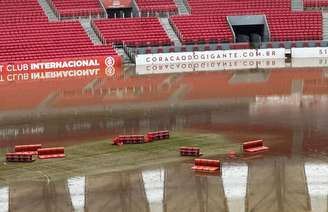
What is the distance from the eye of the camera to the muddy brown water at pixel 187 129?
17.2m

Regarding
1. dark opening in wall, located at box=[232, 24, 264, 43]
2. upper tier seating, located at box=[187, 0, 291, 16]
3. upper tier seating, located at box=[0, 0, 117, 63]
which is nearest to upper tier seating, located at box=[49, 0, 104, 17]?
upper tier seating, located at box=[0, 0, 117, 63]

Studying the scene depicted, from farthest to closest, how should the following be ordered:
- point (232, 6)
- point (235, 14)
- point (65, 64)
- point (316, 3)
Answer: point (316, 3), point (232, 6), point (235, 14), point (65, 64)

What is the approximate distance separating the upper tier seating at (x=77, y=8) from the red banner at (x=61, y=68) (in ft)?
30.6

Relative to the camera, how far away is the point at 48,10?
5888 cm

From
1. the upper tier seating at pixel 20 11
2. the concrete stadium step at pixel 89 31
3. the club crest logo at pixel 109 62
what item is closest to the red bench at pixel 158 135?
the club crest logo at pixel 109 62

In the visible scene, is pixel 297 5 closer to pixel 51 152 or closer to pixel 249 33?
pixel 249 33

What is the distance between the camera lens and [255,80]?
4025 cm

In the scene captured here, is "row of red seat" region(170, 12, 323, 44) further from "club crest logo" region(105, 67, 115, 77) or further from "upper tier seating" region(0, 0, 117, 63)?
"club crest logo" region(105, 67, 115, 77)

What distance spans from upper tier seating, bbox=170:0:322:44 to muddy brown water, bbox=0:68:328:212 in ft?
43.1

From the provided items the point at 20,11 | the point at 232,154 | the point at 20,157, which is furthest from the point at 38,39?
the point at 232,154

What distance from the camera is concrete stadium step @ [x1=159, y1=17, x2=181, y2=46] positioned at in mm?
56737

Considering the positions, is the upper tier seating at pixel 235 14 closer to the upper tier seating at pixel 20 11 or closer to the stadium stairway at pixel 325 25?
the stadium stairway at pixel 325 25

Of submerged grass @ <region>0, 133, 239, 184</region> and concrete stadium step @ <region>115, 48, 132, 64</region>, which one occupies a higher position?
concrete stadium step @ <region>115, 48, 132, 64</region>

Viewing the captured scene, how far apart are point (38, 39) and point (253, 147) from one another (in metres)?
33.7
